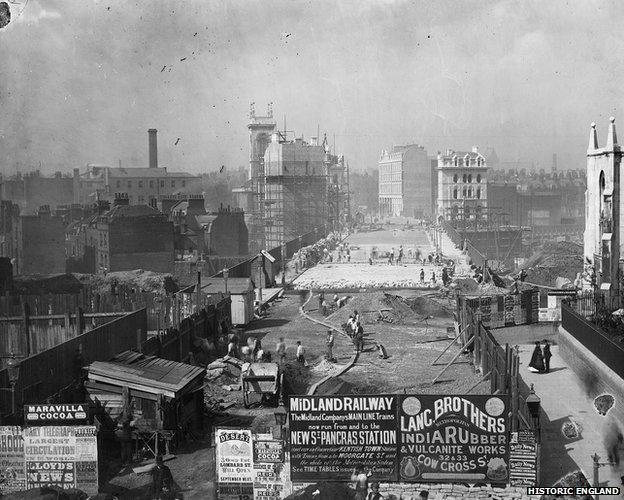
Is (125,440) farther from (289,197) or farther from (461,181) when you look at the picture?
(461,181)

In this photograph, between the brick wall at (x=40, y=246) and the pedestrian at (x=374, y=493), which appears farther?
the brick wall at (x=40, y=246)

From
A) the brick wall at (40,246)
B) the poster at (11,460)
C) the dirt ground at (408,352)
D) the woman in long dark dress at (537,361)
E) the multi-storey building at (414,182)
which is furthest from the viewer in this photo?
the multi-storey building at (414,182)

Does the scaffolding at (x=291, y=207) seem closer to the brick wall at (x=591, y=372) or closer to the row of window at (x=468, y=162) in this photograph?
the row of window at (x=468, y=162)

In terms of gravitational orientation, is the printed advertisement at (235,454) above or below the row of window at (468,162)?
below

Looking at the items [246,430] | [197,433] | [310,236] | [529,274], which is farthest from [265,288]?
[310,236]

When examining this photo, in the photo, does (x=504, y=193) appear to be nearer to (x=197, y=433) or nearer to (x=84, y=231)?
(x=84, y=231)

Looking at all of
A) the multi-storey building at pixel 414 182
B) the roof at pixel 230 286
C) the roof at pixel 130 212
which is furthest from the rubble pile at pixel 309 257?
the multi-storey building at pixel 414 182

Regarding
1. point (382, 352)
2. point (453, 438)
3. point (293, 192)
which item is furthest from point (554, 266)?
point (293, 192)
